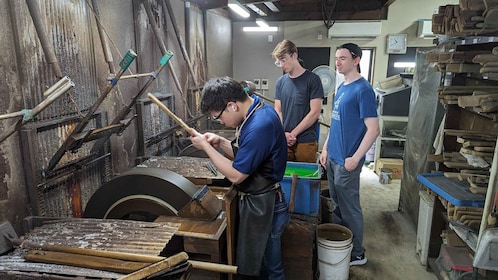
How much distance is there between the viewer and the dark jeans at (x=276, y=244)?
75.6 inches

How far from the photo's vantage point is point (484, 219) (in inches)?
72.2

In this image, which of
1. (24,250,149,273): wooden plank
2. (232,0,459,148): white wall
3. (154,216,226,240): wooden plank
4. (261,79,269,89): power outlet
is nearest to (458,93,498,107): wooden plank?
(154,216,226,240): wooden plank

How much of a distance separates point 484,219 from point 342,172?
984mm

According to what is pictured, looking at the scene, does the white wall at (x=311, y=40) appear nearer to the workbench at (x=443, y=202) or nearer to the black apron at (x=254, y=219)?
the workbench at (x=443, y=202)

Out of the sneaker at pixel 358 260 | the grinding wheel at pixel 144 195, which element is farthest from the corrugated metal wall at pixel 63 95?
the sneaker at pixel 358 260

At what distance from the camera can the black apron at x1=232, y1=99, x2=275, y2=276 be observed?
1.79 meters

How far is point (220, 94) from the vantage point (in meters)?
1.69

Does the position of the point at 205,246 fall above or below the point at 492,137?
below

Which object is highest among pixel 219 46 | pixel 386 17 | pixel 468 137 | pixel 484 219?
pixel 386 17

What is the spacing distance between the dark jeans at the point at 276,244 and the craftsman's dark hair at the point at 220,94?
1.93 ft

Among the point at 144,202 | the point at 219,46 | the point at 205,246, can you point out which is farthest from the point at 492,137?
the point at 219,46

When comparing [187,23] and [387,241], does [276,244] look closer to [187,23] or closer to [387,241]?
[387,241]

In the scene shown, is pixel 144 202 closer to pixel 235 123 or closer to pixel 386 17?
pixel 235 123

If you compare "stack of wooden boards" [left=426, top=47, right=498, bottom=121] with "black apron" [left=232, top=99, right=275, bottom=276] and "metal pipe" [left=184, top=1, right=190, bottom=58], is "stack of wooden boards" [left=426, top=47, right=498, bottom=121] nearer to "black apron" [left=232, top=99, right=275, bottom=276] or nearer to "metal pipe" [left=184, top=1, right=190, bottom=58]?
"black apron" [left=232, top=99, right=275, bottom=276]
